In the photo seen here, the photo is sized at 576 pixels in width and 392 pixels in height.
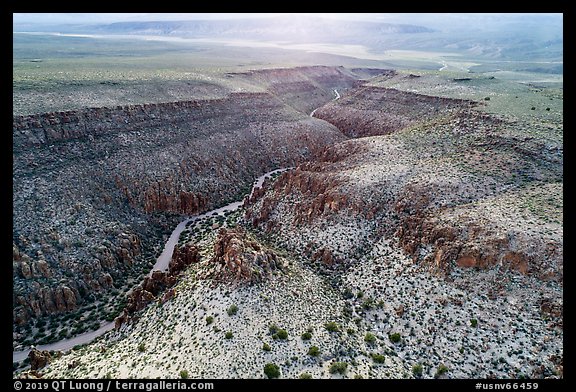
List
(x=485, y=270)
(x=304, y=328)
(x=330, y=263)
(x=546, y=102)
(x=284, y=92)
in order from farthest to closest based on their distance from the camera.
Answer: (x=284, y=92) → (x=546, y=102) → (x=330, y=263) → (x=485, y=270) → (x=304, y=328)

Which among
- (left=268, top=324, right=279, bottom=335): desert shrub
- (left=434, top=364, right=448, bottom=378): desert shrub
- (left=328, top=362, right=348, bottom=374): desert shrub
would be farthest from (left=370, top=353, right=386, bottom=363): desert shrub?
(left=268, top=324, right=279, bottom=335): desert shrub

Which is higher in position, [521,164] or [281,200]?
[521,164]

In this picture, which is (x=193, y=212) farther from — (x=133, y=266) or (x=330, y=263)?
(x=330, y=263)

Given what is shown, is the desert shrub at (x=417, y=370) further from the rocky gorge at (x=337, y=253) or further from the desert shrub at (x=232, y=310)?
the desert shrub at (x=232, y=310)

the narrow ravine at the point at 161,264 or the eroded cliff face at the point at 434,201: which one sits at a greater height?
the eroded cliff face at the point at 434,201

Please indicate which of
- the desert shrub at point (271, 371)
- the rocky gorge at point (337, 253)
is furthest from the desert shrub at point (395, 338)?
the desert shrub at point (271, 371)
